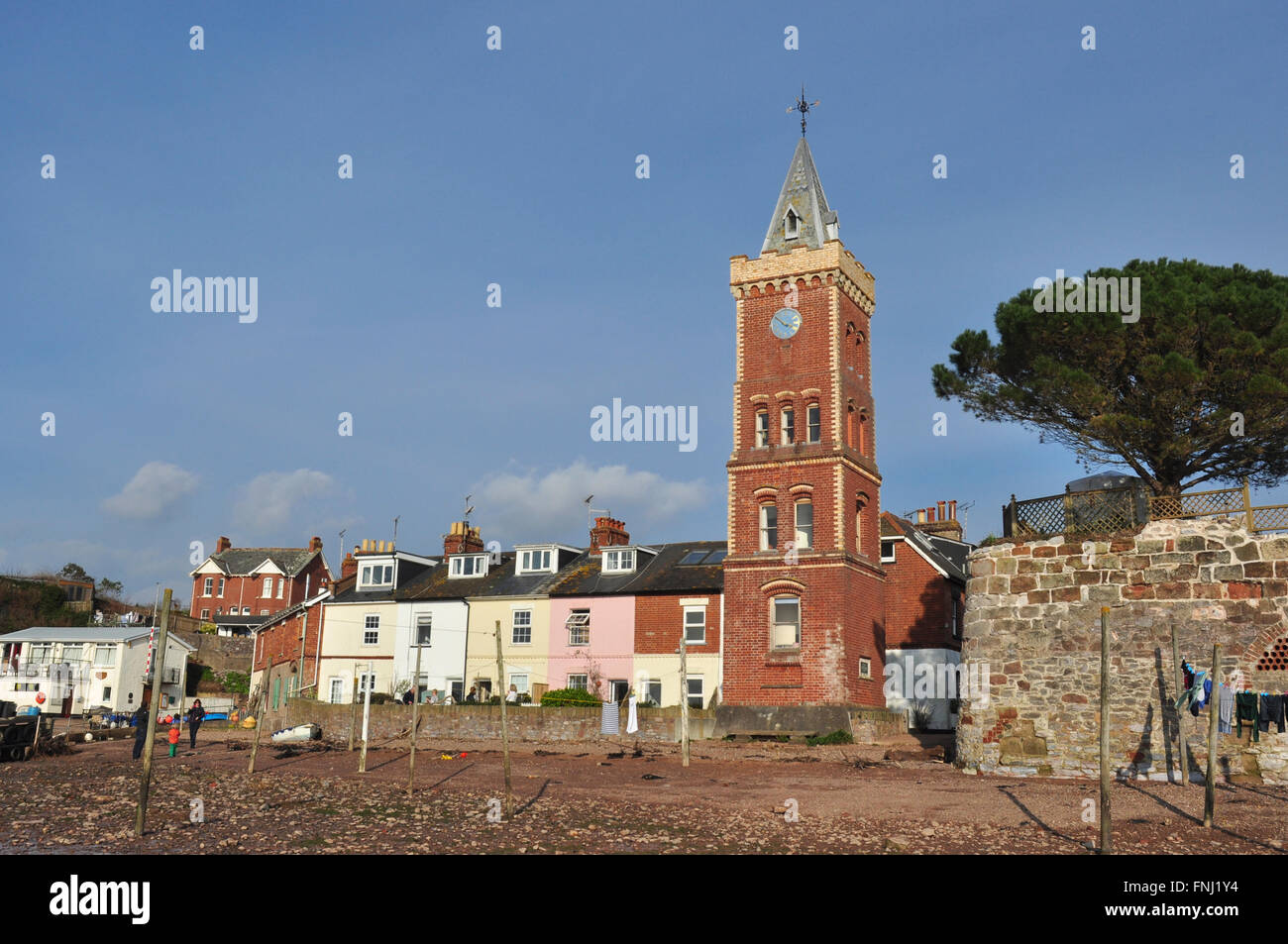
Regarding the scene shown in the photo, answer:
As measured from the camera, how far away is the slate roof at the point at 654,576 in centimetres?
4647

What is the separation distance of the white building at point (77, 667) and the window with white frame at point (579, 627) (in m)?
28.9

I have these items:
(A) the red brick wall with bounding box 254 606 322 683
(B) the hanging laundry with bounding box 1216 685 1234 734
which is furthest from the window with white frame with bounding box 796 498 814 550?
→ (A) the red brick wall with bounding box 254 606 322 683

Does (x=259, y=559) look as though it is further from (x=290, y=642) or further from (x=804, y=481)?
(x=804, y=481)

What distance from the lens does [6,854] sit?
15852 mm

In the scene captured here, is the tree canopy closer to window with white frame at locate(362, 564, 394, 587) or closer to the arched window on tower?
the arched window on tower

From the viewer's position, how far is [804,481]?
40000 mm

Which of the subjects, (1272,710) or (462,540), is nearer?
(1272,710)

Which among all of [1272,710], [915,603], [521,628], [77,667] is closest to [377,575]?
[521,628]

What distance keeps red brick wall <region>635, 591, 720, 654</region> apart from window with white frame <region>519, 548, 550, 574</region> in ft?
25.1

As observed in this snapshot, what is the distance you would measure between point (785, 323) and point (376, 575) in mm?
27625
